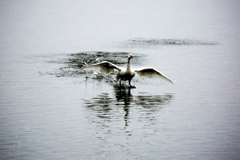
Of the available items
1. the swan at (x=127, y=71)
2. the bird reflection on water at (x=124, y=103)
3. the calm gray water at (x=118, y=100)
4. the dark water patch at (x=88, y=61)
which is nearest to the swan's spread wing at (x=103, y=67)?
the swan at (x=127, y=71)

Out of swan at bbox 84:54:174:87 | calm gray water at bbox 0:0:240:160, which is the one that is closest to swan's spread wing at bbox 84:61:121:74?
swan at bbox 84:54:174:87

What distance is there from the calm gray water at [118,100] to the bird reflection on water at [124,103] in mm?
51

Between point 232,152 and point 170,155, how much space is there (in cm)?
249

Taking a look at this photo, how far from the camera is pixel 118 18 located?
77.2m

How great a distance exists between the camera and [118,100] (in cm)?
2217

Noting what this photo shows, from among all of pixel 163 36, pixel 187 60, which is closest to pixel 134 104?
pixel 187 60

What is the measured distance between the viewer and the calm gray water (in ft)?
51.6

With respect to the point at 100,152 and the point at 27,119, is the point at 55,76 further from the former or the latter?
the point at 100,152

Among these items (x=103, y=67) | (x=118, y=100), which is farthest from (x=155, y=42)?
(x=118, y=100)

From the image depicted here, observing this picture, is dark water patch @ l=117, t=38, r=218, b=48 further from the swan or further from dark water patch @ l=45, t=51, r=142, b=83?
the swan

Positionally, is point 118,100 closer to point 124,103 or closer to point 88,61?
point 124,103

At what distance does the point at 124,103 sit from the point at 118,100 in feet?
2.28

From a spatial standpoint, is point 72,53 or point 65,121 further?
point 72,53

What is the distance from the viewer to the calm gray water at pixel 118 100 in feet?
51.6
